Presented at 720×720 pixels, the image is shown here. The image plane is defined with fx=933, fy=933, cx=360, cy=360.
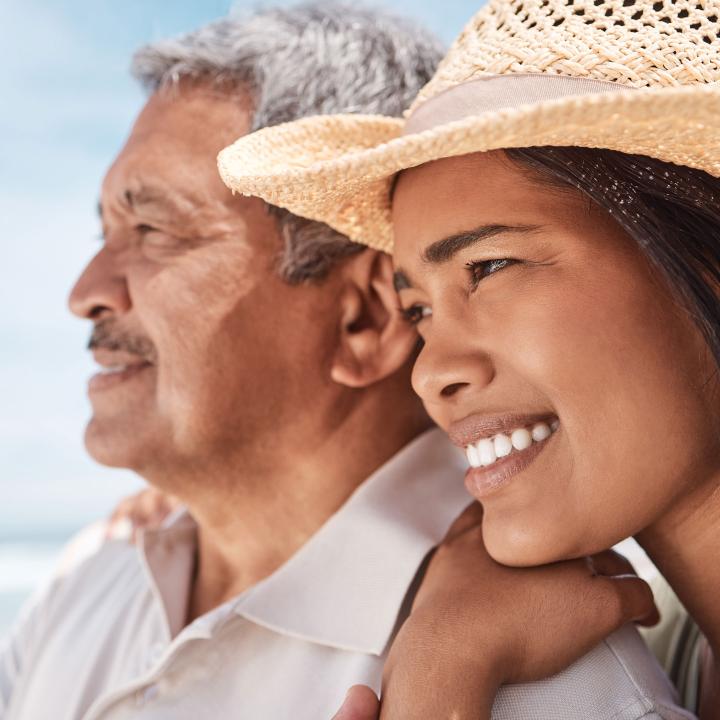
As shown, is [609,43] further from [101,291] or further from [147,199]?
[101,291]

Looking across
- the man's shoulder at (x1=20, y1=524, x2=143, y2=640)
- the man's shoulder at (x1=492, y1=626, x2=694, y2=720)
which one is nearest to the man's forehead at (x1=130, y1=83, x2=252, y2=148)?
the man's shoulder at (x1=20, y1=524, x2=143, y2=640)

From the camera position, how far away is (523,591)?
4.60ft

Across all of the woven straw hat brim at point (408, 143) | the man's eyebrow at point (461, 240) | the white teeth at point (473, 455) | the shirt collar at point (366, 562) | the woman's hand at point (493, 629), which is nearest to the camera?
the woven straw hat brim at point (408, 143)

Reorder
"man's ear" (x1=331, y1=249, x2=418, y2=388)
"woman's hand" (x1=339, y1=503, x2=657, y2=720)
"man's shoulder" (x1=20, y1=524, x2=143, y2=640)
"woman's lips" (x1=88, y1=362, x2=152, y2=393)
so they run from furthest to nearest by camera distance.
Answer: "man's shoulder" (x1=20, y1=524, x2=143, y2=640), "woman's lips" (x1=88, y1=362, x2=152, y2=393), "man's ear" (x1=331, y1=249, x2=418, y2=388), "woman's hand" (x1=339, y1=503, x2=657, y2=720)

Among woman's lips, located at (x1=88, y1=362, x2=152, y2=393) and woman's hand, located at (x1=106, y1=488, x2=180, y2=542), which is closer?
woman's lips, located at (x1=88, y1=362, x2=152, y2=393)

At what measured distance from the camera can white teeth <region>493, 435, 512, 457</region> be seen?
1.45m

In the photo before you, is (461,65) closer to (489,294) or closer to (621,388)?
→ (489,294)

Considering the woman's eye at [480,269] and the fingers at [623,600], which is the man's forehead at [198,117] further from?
the fingers at [623,600]

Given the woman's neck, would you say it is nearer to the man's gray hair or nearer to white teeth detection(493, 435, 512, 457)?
white teeth detection(493, 435, 512, 457)

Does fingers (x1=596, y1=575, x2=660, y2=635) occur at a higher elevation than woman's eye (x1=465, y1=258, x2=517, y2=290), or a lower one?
lower

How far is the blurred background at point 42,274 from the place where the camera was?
377 inches

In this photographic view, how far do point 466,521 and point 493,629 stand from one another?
0.43 meters

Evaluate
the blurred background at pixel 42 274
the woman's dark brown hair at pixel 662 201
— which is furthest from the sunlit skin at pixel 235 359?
the blurred background at pixel 42 274

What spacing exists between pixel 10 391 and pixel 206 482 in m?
25.9
